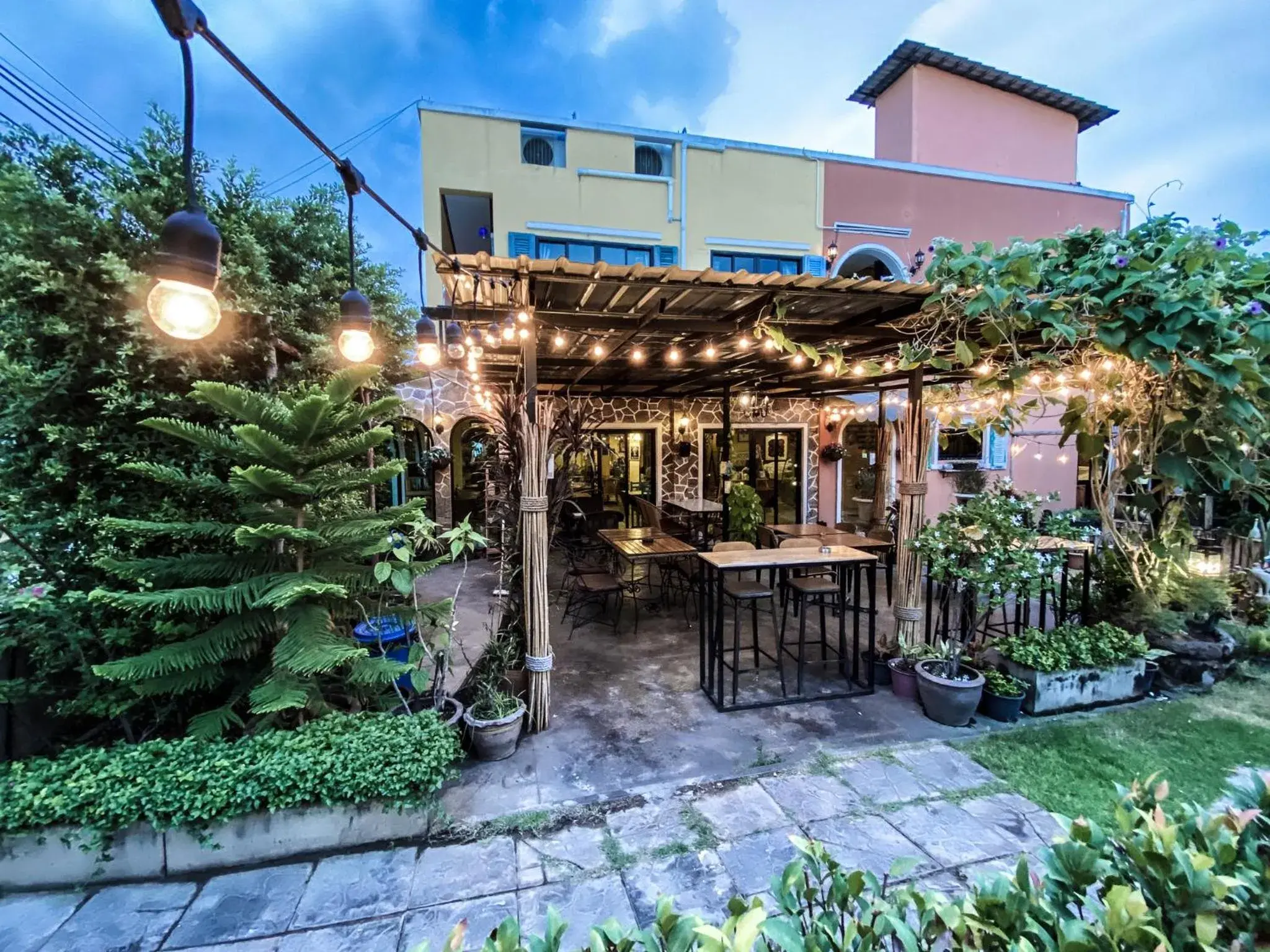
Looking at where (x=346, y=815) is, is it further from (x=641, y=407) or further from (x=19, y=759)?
(x=641, y=407)

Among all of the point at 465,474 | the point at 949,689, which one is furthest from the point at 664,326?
the point at 465,474

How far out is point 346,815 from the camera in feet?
7.32

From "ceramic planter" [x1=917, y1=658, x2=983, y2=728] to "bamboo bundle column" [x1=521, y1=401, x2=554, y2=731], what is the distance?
233 centimetres

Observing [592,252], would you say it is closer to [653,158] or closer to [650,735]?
[653,158]

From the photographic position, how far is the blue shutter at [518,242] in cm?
765

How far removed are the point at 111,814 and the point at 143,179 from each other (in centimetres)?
270

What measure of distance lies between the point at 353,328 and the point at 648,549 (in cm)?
296

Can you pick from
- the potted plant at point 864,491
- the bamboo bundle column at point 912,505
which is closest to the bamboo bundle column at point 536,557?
the bamboo bundle column at point 912,505

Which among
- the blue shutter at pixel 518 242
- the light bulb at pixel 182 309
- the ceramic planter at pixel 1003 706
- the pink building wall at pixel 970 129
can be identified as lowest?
the ceramic planter at pixel 1003 706

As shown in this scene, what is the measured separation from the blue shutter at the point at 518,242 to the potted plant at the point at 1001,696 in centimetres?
726

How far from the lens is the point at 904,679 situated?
359 cm

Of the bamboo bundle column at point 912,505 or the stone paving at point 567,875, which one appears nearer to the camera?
the stone paving at point 567,875

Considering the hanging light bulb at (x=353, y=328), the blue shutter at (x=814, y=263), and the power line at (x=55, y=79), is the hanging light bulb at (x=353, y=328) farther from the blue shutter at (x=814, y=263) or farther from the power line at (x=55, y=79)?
the blue shutter at (x=814, y=263)

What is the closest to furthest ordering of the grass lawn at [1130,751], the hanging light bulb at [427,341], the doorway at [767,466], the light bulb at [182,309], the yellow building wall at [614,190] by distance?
the light bulb at [182,309], the grass lawn at [1130,751], the hanging light bulb at [427,341], the yellow building wall at [614,190], the doorway at [767,466]
